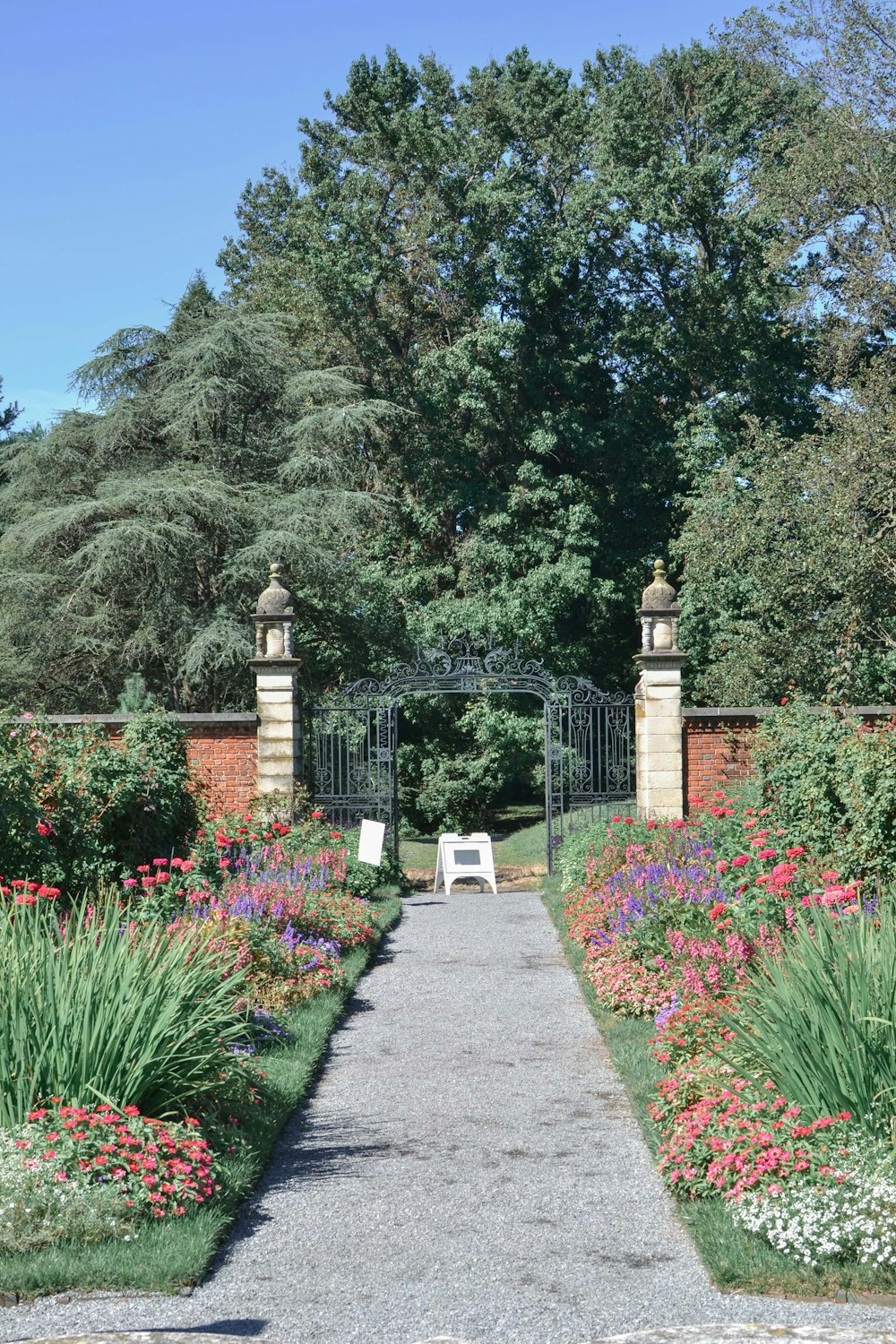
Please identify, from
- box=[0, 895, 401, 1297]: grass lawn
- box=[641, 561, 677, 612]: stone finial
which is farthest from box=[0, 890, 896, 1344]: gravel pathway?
box=[641, 561, 677, 612]: stone finial

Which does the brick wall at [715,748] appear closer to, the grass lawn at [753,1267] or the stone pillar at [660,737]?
the stone pillar at [660,737]

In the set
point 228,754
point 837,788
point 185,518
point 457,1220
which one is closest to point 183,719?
point 228,754

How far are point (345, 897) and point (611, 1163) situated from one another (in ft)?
20.7

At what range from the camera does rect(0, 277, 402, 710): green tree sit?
19.2 meters

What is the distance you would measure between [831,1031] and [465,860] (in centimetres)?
1175

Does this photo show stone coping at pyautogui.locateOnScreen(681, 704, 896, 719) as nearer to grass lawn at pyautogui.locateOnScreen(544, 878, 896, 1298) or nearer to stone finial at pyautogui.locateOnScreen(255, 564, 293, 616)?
stone finial at pyautogui.locateOnScreen(255, 564, 293, 616)

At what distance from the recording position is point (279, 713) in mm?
14844

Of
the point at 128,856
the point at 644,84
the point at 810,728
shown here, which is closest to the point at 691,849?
the point at 810,728

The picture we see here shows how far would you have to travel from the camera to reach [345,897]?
1157 centimetres

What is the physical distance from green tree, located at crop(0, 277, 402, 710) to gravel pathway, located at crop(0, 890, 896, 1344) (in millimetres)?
12188

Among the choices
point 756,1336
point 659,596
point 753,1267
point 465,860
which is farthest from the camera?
point 465,860

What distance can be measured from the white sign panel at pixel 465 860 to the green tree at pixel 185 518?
189 inches

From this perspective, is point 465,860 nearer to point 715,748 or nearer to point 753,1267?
point 715,748

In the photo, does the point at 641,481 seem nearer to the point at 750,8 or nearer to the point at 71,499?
the point at 750,8
